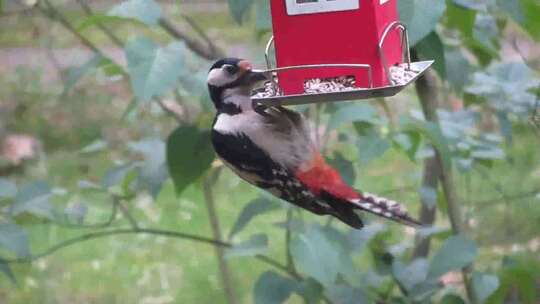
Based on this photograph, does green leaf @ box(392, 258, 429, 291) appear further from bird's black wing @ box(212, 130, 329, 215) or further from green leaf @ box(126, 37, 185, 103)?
green leaf @ box(126, 37, 185, 103)

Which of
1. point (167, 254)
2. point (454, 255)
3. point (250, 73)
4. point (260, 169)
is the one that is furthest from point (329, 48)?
point (167, 254)

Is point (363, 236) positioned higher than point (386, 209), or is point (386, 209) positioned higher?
point (386, 209)

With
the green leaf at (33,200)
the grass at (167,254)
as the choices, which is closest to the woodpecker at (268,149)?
the green leaf at (33,200)

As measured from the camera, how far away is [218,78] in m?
2.11

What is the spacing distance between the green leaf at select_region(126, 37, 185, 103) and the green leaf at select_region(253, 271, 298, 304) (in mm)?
712

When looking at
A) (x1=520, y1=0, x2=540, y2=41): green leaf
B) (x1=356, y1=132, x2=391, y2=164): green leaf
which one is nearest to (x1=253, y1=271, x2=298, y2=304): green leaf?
(x1=356, y1=132, x2=391, y2=164): green leaf

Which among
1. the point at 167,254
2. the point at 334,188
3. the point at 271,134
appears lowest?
the point at 167,254

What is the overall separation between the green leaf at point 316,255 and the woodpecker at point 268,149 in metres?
0.37

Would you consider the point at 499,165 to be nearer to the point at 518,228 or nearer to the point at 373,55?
the point at 518,228

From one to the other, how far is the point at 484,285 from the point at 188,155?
87cm

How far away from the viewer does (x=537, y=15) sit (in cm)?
241

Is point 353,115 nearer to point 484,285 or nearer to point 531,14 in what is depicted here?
point 531,14

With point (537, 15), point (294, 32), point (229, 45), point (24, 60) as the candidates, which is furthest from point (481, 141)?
point (24, 60)

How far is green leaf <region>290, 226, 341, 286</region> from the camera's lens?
249cm
